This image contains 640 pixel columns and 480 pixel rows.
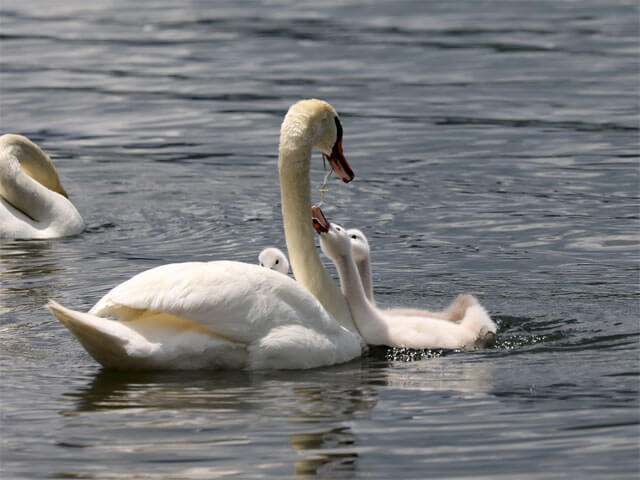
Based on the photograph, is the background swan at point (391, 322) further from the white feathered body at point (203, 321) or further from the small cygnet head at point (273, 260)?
the white feathered body at point (203, 321)

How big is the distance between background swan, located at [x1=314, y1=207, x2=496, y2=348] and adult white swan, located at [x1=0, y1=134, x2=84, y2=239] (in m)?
5.09

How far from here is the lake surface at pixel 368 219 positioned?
21.4 feet

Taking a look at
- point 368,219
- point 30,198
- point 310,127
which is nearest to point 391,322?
point 310,127

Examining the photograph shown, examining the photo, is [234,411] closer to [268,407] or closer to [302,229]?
[268,407]

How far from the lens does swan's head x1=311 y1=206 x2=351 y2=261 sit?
8.30 m

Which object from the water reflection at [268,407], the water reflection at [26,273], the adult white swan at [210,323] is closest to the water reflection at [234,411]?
the water reflection at [268,407]

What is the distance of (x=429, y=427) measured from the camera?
6680 millimetres

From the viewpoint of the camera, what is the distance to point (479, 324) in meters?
8.33

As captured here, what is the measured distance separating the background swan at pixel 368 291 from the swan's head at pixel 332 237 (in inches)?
7.3

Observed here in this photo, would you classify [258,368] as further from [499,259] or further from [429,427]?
[499,259]

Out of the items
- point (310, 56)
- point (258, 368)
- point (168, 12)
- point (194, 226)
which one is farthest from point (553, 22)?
point (258, 368)

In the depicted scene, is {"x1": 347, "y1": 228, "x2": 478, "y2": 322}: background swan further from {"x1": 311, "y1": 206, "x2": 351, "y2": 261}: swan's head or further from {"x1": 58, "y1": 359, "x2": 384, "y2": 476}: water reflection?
{"x1": 58, "y1": 359, "x2": 384, "y2": 476}: water reflection

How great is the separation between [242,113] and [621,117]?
5207mm

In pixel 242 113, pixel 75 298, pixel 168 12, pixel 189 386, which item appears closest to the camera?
pixel 189 386
